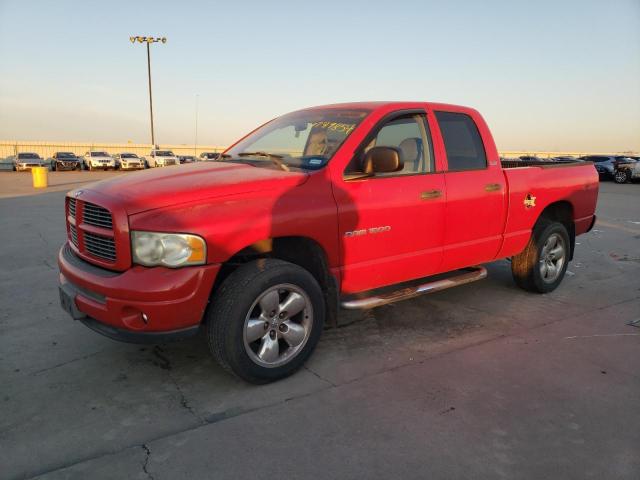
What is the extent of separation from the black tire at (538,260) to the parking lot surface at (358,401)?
1.32 ft

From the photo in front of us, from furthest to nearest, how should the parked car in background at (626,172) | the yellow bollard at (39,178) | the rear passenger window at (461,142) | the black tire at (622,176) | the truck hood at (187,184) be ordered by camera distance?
the black tire at (622,176) < the parked car in background at (626,172) < the yellow bollard at (39,178) < the rear passenger window at (461,142) < the truck hood at (187,184)

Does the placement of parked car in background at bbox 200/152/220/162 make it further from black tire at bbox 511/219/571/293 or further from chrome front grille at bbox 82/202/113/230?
black tire at bbox 511/219/571/293

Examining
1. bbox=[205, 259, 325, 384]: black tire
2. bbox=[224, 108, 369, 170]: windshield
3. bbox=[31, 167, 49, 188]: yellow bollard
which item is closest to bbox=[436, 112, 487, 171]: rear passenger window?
bbox=[224, 108, 369, 170]: windshield

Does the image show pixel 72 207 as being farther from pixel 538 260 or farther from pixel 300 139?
pixel 538 260

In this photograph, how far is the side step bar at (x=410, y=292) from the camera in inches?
148

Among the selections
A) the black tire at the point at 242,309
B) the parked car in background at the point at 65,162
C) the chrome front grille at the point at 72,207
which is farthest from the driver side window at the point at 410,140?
the parked car in background at the point at 65,162

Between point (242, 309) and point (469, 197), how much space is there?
228 cm

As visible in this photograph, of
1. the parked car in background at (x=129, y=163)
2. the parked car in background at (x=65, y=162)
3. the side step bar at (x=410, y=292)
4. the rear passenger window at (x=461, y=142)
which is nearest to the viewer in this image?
the side step bar at (x=410, y=292)

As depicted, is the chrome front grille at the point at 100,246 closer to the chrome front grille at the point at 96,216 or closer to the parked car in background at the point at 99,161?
the chrome front grille at the point at 96,216

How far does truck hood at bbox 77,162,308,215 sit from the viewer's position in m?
3.07

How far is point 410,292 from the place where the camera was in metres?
4.07

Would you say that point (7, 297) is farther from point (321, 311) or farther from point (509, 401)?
point (509, 401)

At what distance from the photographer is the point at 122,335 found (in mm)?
3047

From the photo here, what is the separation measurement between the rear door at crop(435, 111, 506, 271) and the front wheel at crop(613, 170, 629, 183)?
25.7m
